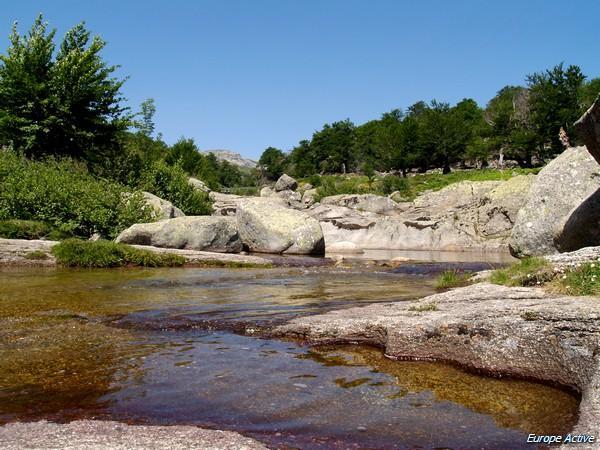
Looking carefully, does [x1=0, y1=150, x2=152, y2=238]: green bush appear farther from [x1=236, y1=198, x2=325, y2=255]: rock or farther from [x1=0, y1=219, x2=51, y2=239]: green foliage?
[x1=236, y1=198, x2=325, y2=255]: rock

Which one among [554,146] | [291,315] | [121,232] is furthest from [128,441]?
[554,146]

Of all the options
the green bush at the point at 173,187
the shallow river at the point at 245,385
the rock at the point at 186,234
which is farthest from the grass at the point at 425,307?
the green bush at the point at 173,187

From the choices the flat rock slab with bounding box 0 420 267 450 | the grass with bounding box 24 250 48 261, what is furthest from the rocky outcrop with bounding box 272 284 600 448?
the grass with bounding box 24 250 48 261

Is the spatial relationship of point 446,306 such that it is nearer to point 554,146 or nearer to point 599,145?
point 599,145

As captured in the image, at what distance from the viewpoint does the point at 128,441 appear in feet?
12.1

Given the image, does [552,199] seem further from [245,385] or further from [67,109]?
[67,109]

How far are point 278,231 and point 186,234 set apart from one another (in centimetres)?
469

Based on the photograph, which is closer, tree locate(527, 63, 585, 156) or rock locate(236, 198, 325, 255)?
rock locate(236, 198, 325, 255)

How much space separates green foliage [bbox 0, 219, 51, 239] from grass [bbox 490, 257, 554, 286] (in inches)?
751

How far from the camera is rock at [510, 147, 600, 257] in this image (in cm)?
1452

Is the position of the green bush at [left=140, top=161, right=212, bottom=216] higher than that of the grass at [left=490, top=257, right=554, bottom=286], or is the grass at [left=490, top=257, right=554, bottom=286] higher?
the green bush at [left=140, top=161, right=212, bottom=216]

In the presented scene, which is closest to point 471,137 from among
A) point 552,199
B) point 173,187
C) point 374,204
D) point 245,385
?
point 374,204

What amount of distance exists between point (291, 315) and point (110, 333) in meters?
2.75

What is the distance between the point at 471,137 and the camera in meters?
86.9
